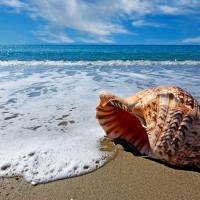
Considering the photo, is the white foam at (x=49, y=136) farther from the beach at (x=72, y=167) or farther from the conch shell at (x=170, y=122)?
the conch shell at (x=170, y=122)

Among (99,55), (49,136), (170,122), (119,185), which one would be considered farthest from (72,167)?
(99,55)

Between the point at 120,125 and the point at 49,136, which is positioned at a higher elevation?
the point at 120,125

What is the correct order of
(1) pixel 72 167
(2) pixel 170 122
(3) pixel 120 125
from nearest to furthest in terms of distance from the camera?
(2) pixel 170 122, (1) pixel 72 167, (3) pixel 120 125

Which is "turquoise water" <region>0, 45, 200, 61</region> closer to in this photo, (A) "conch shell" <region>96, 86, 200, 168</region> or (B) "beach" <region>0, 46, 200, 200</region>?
(B) "beach" <region>0, 46, 200, 200</region>

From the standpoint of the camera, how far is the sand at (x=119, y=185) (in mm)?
1789

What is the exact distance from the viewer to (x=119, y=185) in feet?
6.27

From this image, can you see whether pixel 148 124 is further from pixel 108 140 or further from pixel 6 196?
pixel 6 196

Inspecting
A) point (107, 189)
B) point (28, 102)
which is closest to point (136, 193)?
point (107, 189)

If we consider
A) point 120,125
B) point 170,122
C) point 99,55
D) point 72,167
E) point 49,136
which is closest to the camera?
point 170,122

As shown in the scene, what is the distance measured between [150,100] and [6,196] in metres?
1.54

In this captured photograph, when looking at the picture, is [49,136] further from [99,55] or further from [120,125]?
[99,55]

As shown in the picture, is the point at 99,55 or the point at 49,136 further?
the point at 99,55

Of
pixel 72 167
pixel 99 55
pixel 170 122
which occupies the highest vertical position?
pixel 170 122

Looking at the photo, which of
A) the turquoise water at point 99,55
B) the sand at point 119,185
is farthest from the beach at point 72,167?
the turquoise water at point 99,55
